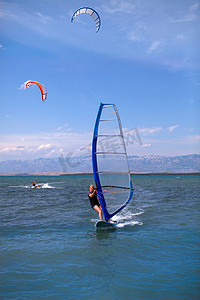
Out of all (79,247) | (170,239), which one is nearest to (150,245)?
(170,239)

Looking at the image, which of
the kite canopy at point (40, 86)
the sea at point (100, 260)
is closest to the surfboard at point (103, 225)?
the sea at point (100, 260)

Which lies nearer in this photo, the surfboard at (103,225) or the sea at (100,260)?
the sea at (100,260)

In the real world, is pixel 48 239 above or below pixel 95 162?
below

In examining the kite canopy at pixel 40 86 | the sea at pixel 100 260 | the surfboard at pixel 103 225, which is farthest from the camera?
the kite canopy at pixel 40 86

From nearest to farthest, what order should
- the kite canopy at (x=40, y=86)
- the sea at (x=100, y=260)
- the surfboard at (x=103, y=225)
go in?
the sea at (x=100, y=260) → the surfboard at (x=103, y=225) → the kite canopy at (x=40, y=86)

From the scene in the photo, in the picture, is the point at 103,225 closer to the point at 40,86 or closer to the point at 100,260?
the point at 100,260

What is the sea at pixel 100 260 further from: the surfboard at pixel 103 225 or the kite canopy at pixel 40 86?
the kite canopy at pixel 40 86

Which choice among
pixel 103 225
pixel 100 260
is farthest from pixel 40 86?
pixel 100 260

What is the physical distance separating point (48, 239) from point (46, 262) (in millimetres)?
2260

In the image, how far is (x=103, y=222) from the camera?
Result: 34.2 feet

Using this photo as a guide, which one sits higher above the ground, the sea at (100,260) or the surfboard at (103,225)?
the surfboard at (103,225)

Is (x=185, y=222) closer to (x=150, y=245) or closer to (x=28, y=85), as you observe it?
(x=150, y=245)

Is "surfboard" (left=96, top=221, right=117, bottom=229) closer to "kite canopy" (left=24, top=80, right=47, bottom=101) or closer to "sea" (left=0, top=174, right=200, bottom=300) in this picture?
"sea" (left=0, top=174, right=200, bottom=300)

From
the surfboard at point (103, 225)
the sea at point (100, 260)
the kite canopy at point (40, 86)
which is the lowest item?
the sea at point (100, 260)
